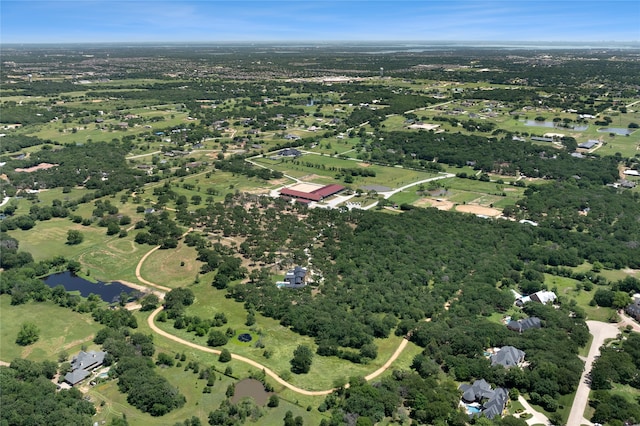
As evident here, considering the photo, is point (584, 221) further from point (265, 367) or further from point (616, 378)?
point (265, 367)

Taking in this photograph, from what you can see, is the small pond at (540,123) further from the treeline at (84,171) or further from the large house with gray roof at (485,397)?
the large house with gray roof at (485,397)

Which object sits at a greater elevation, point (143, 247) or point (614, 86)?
point (614, 86)

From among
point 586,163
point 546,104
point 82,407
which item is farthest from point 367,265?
point 546,104

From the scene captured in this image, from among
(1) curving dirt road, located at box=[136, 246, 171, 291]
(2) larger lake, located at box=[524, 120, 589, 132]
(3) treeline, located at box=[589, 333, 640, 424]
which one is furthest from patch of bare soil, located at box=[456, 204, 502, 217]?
(2) larger lake, located at box=[524, 120, 589, 132]

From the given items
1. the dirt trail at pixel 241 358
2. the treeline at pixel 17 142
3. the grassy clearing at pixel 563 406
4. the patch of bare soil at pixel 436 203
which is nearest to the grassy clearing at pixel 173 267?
the dirt trail at pixel 241 358

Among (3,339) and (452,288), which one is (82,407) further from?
(452,288)
